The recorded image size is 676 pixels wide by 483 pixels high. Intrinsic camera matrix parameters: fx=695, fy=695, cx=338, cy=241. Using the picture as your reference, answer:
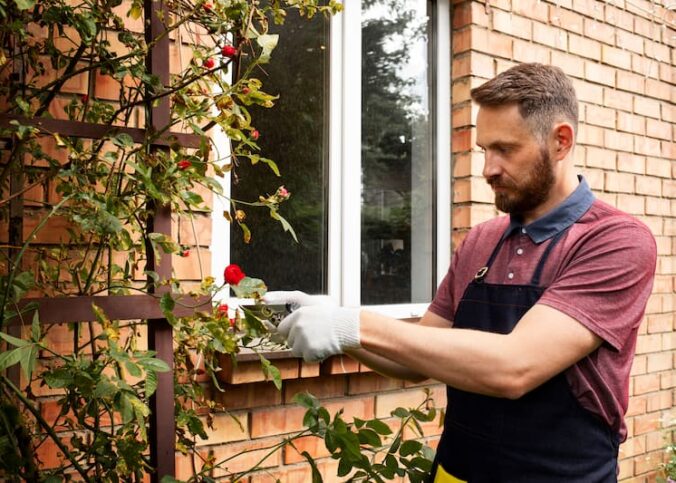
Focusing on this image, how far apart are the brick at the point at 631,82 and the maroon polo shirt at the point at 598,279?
176 cm

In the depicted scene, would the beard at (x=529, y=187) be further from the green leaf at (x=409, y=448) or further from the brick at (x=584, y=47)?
the brick at (x=584, y=47)

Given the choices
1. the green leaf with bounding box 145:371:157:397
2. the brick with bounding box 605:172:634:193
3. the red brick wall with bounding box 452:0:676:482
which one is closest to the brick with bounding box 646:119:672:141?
the red brick wall with bounding box 452:0:676:482

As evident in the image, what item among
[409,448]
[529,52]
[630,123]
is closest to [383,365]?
[409,448]

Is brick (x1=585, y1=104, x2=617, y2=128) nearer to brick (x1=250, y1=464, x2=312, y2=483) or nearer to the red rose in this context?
brick (x1=250, y1=464, x2=312, y2=483)

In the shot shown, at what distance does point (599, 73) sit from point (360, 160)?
4.23 feet

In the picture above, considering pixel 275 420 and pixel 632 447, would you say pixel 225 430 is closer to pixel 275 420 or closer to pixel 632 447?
pixel 275 420

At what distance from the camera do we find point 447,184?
2791 millimetres

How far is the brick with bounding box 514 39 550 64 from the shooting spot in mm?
2820

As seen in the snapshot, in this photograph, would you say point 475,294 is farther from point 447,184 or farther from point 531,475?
point 447,184

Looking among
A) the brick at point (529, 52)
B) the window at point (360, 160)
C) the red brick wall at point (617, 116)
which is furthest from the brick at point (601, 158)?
the window at point (360, 160)

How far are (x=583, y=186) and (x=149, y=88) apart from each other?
3.47ft

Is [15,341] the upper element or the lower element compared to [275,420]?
upper

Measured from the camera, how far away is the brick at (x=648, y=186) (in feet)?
10.8

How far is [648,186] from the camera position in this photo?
334 cm
